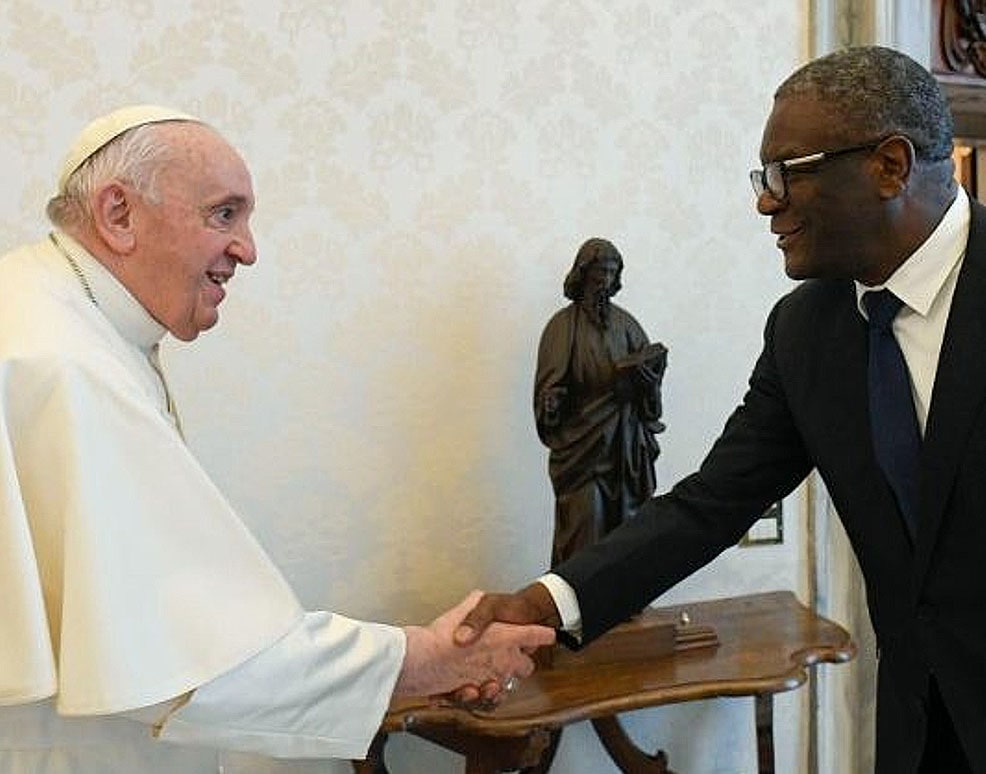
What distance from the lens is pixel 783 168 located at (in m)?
2.14

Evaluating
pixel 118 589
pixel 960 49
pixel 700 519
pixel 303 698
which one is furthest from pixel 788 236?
pixel 960 49

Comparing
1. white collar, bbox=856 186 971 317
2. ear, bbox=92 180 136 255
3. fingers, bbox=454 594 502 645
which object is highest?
ear, bbox=92 180 136 255

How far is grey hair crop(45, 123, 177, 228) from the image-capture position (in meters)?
2.09

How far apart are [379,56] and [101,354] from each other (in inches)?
55.6

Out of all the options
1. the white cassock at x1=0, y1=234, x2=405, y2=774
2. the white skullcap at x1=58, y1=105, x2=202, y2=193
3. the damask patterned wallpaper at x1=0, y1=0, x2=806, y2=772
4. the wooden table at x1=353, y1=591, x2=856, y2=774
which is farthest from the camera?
the damask patterned wallpaper at x1=0, y1=0, x2=806, y2=772

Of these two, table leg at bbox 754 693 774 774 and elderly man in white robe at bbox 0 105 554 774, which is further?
table leg at bbox 754 693 774 774

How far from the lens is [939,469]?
2018mm

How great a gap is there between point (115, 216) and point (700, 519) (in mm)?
1244

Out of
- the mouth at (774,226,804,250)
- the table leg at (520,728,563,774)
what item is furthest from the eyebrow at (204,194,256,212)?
the table leg at (520,728,563,774)

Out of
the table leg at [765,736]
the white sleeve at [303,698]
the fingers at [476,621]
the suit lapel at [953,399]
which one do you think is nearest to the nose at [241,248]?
the white sleeve at [303,698]

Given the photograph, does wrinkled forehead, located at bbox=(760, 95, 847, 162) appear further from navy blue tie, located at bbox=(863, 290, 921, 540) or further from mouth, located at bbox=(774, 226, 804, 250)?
navy blue tie, located at bbox=(863, 290, 921, 540)

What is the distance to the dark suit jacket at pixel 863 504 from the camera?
79.7 inches

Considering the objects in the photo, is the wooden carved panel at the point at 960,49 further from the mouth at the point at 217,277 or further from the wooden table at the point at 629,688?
the mouth at the point at 217,277

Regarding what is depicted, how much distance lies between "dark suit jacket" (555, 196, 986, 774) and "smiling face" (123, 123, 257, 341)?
90cm
